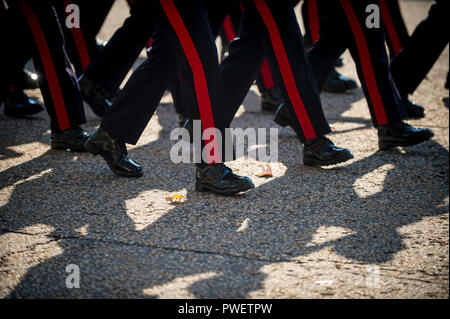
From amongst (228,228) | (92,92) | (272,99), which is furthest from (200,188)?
(272,99)

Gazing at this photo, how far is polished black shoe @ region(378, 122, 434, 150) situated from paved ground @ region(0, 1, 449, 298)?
10 cm

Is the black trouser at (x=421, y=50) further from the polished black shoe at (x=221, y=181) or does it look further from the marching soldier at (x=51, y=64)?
the marching soldier at (x=51, y=64)

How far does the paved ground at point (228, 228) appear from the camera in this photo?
6.84 feet

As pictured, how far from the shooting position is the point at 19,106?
4.32 m

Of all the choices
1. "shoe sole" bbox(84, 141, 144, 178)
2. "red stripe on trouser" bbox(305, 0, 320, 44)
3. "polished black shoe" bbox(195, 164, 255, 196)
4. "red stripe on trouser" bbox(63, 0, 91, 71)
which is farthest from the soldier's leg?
"red stripe on trouser" bbox(305, 0, 320, 44)

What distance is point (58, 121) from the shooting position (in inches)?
137

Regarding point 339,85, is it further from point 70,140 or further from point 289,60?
point 70,140

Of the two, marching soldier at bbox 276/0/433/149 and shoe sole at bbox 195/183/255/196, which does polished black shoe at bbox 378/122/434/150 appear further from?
shoe sole at bbox 195/183/255/196

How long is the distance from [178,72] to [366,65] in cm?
123

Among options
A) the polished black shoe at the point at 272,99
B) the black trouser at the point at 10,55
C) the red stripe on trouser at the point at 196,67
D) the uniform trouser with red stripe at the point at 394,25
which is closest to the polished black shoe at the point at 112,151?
the red stripe on trouser at the point at 196,67

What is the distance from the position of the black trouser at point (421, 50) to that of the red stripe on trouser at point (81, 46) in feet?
7.57

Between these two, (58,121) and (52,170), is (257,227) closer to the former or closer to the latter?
(52,170)
